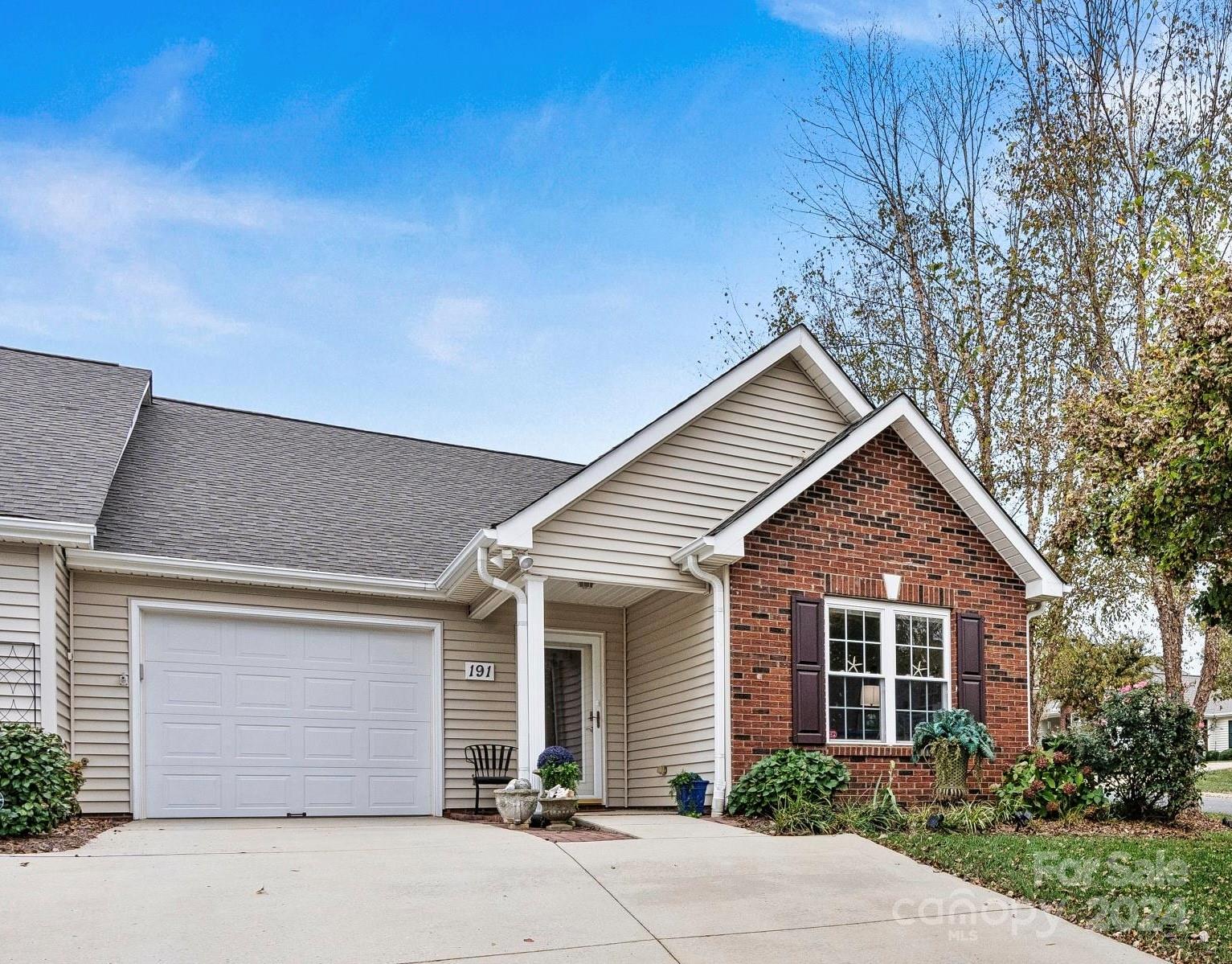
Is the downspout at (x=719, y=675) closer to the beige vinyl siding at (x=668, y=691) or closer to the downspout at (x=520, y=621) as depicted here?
the beige vinyl siding at (x=668, y=691)

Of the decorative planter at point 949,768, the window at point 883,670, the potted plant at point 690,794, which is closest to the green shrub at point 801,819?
the potted plant at point 690,794

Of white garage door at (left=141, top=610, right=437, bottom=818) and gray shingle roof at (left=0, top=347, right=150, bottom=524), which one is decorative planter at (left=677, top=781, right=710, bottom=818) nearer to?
white garage door at (left=141, top=610, right=437, bottom=818)

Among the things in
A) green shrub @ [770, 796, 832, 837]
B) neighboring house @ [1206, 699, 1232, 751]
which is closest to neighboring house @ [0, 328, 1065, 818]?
green shrub @ [770, 796, 832, 837]

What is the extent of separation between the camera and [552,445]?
75.0ft

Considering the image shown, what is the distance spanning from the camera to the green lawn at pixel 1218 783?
23.5 m

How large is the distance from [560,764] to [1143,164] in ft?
39.8

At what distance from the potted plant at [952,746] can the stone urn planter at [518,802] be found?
160 inches

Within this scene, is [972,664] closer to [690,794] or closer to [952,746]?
[952,746]

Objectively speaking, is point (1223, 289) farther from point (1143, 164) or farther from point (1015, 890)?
point (1143, 164)

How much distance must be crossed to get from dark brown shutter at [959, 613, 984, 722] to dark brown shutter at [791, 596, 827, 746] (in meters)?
1.75

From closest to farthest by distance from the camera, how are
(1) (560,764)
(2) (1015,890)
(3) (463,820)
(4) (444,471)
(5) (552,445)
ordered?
(2) (1015,890) < (1) (560,764) < (3) (463,820) < (4) (444,471) < (5) (552,445)

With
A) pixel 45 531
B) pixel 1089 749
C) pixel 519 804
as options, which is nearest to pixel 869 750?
pixel 1089 749

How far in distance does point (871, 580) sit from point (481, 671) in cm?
449

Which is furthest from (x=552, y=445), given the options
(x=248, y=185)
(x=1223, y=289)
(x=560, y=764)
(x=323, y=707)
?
(x=1223, y=289)
